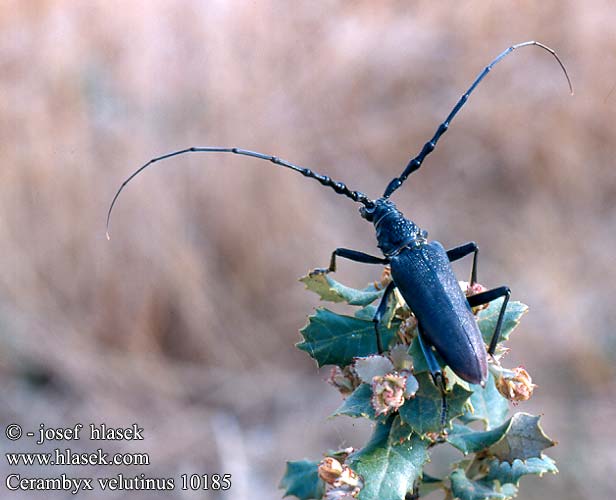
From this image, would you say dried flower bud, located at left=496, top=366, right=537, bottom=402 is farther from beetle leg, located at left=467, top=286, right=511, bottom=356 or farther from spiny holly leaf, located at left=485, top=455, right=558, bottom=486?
spiny holly leaf, located at left=485, top=455, right=558, bottom=486

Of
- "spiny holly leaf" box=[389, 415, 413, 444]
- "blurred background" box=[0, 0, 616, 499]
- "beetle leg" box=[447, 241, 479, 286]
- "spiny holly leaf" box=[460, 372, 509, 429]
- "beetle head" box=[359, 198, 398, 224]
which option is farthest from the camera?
"blurred background" box=[0, 0, 616, 499]

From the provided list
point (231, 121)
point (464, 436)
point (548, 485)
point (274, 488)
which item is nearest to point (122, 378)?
point (274, 488)

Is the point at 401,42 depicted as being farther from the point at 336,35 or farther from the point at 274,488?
the point at 274,488

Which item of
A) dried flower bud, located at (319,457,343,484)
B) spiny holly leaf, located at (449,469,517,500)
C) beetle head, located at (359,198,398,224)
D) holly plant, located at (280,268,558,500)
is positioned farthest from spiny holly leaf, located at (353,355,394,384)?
beetle head, located at (359,198,398,224)

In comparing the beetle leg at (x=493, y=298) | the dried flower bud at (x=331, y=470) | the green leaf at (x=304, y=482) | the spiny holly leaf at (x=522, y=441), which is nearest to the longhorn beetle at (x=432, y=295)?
the beetle leg at (x=493, y=298)

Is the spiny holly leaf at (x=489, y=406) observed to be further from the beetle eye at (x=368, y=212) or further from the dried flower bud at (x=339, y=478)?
the beetle eye at (x=368, y=212)

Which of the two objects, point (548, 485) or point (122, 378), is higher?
point (122, 378)
